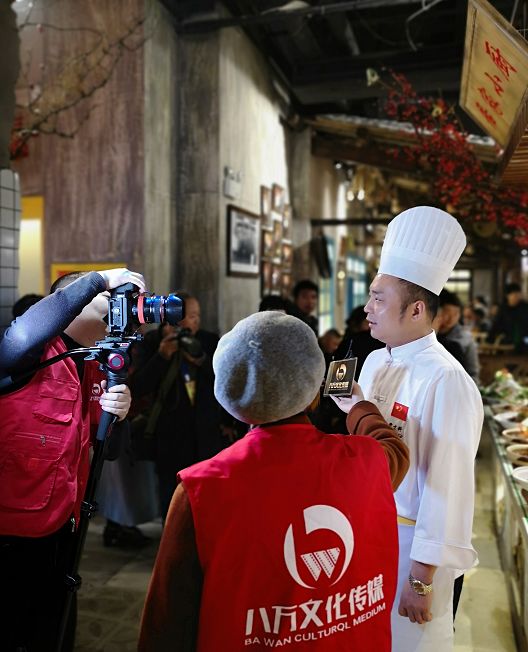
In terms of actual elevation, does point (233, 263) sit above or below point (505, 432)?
above

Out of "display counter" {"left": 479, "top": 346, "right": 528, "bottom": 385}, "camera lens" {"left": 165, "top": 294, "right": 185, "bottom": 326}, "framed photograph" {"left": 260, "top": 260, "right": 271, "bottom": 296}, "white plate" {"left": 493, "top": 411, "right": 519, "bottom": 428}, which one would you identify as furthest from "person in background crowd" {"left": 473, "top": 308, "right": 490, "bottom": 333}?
"camera lens" {"left": 165, "top": 294, "right": 185, "bottom": 326}

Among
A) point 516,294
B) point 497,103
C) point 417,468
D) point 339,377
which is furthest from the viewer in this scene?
point 516,294

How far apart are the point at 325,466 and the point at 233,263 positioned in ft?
14.8

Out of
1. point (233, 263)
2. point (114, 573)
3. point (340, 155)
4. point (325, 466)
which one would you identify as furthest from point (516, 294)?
point (325, 466)

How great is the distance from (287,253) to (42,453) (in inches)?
243

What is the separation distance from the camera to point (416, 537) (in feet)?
5.51

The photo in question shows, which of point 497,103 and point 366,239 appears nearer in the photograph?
point 497,103

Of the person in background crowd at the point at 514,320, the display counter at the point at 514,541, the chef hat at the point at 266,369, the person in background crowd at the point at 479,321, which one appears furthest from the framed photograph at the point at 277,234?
the person in background crowd at the point at 479,321

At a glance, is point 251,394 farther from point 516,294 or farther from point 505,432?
point 516,294

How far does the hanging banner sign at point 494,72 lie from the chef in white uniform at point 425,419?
3.10 feet

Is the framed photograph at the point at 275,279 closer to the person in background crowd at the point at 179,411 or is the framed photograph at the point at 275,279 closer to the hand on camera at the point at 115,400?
the person in background crowd at the point at 179,411

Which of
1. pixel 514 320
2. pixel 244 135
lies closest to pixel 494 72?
pixel 244 135

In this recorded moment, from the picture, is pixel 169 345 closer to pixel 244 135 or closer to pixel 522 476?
pixel 522 476

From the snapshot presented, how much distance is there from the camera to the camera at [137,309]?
1.81 m
